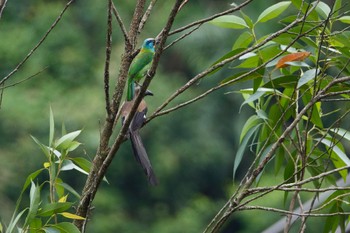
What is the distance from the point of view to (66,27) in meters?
11.9

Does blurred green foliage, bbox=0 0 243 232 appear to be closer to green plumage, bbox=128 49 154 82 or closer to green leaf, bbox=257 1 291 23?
green plumage, bbox=128 49 154 82

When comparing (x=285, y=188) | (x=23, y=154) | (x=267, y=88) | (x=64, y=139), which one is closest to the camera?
(x=285, y=188)

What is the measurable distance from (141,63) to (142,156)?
263mm

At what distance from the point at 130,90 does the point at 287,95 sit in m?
0.50

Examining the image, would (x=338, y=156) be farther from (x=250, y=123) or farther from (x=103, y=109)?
(x=103, y=109)

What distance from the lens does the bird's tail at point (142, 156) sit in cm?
236

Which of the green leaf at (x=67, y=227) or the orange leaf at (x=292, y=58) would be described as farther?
the orange leaf at (x=292, y=58)

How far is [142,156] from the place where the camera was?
2564mm

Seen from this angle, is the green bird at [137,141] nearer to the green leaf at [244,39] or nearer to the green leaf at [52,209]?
the green leaf at [244,39]

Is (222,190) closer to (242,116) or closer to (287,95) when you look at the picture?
(242,116)

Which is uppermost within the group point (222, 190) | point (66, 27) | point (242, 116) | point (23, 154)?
point (66, 27)

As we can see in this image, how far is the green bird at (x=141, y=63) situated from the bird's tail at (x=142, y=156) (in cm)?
16

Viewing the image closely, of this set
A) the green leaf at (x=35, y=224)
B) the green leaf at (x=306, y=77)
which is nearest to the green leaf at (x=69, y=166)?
the green leaf at (x=35, y=224)

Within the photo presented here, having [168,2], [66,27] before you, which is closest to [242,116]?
[168,2]
